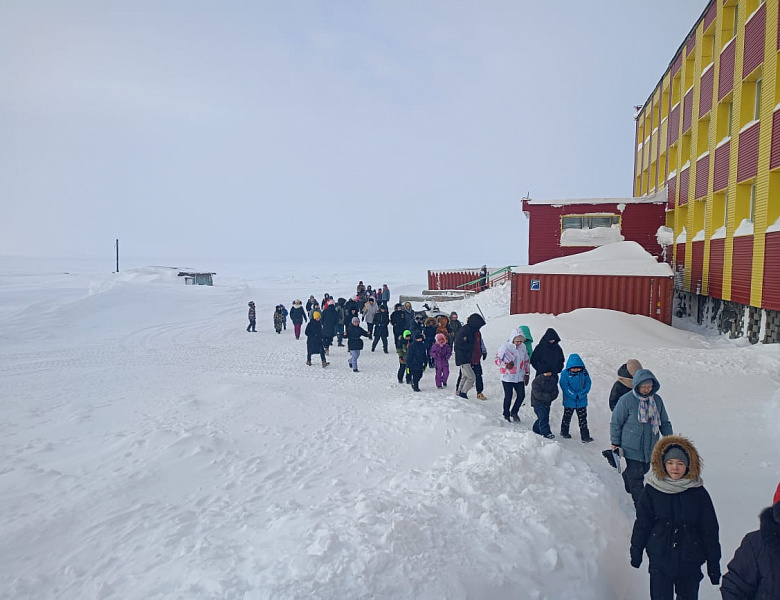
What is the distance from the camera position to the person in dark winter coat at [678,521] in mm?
3105

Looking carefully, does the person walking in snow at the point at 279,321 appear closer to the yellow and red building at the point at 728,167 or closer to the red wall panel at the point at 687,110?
the yellow and red building at the point at 728,167

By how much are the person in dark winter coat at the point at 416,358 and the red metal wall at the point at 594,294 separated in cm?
860

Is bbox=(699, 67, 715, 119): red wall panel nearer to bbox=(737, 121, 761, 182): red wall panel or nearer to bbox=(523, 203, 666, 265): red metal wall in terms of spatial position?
bbox=(737, 121, 761, 182): red wall panel

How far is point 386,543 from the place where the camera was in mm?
3588

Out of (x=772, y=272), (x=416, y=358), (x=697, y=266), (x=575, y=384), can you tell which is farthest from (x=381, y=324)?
(x=697, y=266)

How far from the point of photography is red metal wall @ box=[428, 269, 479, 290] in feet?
96.6

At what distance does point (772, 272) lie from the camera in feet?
40.2

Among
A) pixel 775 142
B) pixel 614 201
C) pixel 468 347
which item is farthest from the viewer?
pixel 614 201

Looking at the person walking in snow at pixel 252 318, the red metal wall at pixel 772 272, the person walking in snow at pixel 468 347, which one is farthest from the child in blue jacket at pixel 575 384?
the person walking in snow at pixel 252 318

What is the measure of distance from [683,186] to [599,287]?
7.54 metres

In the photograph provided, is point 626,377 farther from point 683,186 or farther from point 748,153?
point 683,186

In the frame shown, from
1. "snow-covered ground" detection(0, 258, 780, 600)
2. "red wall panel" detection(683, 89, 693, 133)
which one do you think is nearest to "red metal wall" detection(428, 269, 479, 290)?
"red wall panel" detection(683, 89, 693, 133)

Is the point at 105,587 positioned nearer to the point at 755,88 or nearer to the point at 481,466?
the point at 481,466

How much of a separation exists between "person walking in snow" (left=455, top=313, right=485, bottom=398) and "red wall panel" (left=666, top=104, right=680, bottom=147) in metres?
18.6
